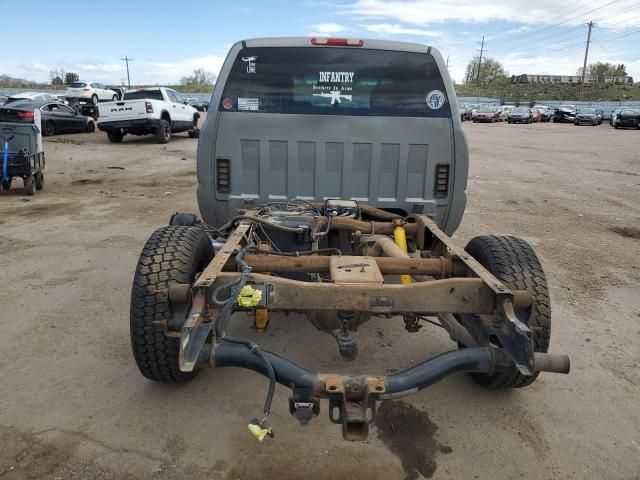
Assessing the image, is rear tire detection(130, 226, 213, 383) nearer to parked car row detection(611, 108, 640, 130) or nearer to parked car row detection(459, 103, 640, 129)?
parked car row detection(459, 103, 640, 129)

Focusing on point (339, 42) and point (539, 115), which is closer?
point (339, 42)

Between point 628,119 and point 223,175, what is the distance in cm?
3904

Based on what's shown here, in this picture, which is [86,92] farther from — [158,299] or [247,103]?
[158,299]

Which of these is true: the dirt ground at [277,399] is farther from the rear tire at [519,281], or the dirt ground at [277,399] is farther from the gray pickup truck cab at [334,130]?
the gray pickup truck cab at [334,130]

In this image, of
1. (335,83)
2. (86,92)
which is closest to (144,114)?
(335,83)

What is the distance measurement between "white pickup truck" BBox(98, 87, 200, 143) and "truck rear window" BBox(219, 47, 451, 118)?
14.8 m

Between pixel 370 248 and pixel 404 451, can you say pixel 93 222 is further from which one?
pixel 404 451

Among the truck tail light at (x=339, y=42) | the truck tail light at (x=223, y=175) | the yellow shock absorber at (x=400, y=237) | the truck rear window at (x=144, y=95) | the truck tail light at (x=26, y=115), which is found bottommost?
the yellow shock absorber at (x=400, y=237)

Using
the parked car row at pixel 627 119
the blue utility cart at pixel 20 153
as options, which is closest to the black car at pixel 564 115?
the parked car row at pixel 627 119

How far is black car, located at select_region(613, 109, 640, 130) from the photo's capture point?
3531cm

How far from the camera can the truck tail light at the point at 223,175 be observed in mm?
4582

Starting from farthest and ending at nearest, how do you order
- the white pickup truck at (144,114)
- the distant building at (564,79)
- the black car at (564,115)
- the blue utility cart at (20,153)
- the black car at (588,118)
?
1. the distant building at (564,79)
2. the black car at (564,115)
3. the black car at (588,118)
4. the white pickup truck at (144,114)
5. the blue utility cart at (20,153)

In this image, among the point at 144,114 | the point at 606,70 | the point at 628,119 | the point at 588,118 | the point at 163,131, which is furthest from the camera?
the point at 606,70

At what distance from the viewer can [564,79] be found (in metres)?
122
